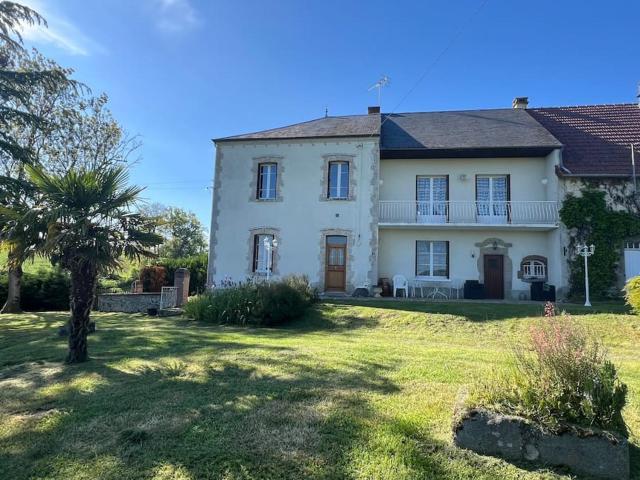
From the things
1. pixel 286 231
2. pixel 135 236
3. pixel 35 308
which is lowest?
pixel 35 308

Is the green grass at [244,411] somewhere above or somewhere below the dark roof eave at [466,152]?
below

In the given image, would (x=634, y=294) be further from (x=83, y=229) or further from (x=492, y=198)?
(x=83, y=229)

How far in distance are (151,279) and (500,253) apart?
53.0 feet

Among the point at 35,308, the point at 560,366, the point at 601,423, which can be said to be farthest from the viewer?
the point at 35,308

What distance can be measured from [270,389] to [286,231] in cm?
1249

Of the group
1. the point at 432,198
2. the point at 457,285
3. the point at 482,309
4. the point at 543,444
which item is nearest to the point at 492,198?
the point at 432,198

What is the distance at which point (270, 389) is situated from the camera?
454 centimetres

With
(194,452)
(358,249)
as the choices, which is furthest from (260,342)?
(358,249)

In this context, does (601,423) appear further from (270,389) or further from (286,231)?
(286,231)

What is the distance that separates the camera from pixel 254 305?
11.7 meters

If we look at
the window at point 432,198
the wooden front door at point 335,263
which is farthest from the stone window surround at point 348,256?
the window at point 432,198

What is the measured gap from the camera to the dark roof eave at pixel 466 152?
1573cm

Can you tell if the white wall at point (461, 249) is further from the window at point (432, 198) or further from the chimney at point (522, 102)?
the chimney at point (522, 102)

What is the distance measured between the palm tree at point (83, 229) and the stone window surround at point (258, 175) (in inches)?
413
